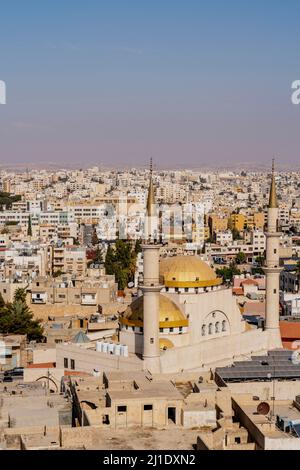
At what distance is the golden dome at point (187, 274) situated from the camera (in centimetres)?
1332

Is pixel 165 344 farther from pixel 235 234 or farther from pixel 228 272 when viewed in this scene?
pixel 235 234

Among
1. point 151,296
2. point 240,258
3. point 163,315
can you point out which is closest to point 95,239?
point 240,258

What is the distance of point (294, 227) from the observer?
135ft

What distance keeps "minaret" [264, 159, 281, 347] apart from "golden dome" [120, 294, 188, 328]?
6.81ft

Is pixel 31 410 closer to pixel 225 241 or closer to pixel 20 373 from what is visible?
pixel 20 373

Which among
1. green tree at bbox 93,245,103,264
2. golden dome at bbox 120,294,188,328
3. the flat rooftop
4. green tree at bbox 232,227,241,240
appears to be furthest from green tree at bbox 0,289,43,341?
green tree at bbox 232,227,241,240

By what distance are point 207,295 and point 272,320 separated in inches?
63.3

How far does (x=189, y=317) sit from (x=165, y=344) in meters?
0.62

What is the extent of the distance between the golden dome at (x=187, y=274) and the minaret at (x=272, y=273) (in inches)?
43.9

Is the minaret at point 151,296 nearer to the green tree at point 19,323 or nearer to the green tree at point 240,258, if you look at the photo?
the green tree at point 19,323

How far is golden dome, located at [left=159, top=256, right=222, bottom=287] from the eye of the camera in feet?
43.7

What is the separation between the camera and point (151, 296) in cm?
1220

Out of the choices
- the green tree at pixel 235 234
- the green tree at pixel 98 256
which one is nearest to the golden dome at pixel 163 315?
the green tree at pixel 98 256
